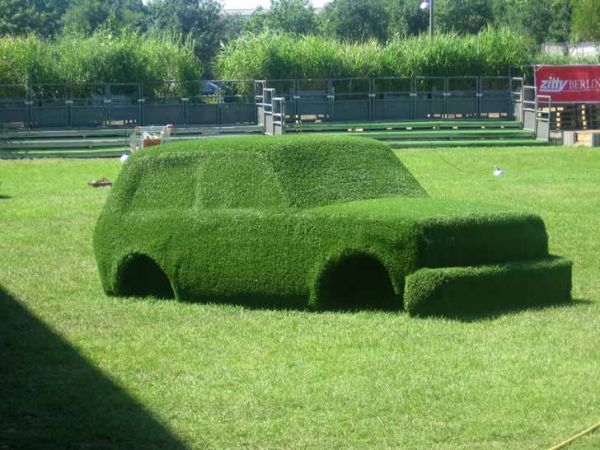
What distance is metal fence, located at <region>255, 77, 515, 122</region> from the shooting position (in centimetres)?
4197

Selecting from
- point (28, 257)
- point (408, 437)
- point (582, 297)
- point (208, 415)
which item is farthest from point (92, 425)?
point (28, 257)

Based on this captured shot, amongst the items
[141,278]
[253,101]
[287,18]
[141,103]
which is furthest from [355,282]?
[287,18]

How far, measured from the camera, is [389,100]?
4259 centimetres

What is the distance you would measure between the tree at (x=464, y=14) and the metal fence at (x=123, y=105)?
147ft

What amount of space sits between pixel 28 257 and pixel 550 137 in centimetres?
2565

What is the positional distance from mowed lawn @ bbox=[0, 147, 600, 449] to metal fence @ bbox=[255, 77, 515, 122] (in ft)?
93.4

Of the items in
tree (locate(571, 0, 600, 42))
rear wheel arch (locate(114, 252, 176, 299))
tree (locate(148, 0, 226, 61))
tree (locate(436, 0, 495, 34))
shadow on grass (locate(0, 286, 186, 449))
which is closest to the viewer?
shadow on grass (locate(0, 286, 186, 449))

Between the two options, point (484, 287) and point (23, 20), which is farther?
point (23, 20)

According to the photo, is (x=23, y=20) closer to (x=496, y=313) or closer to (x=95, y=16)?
(x=95, y=16)

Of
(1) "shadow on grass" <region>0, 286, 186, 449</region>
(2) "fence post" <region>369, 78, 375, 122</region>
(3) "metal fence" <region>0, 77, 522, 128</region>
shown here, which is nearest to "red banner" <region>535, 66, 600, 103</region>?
(3) "metal fence" <region>0, 77, 522, 128</region>

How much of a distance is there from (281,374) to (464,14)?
266 feet

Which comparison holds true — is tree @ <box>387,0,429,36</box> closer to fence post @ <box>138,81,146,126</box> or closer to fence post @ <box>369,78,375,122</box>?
fence post @ <box>369,78,375,122</box>

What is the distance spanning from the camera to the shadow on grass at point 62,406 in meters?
7.06

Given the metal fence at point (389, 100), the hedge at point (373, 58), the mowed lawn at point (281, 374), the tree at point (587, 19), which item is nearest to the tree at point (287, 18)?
the tree at point (587, 19)
